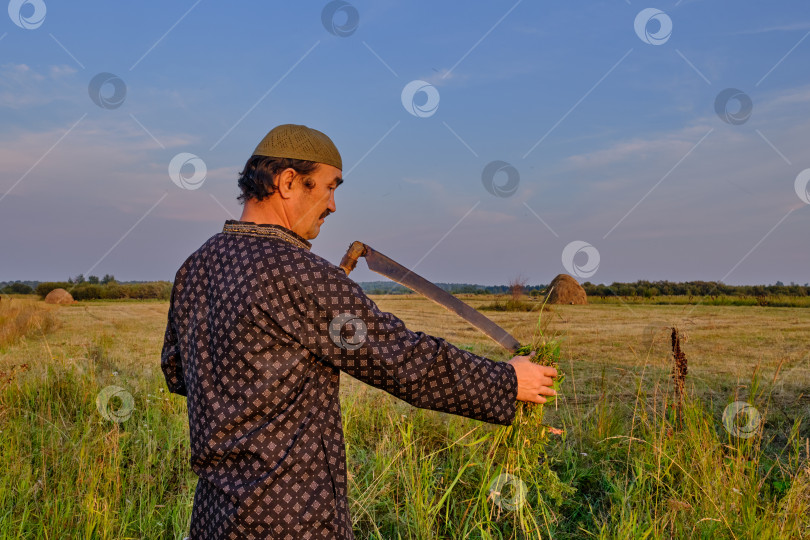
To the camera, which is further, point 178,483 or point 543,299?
point 178,483

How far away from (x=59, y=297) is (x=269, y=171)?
2462 cm

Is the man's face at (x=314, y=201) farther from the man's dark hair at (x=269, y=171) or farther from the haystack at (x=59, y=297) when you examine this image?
the haystack at (x=59, y=297)

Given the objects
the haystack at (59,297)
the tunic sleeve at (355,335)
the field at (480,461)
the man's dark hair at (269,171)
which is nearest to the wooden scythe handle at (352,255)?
the man's dark hair at (269,171)

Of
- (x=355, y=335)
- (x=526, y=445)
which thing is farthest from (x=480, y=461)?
(x=355, y=335)

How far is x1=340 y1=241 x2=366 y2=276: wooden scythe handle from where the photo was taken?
2.38m

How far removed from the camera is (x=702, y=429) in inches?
157

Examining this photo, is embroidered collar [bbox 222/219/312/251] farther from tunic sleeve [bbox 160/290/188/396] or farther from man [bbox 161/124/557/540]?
tunic sleeve [bbox 160/290/188/396]

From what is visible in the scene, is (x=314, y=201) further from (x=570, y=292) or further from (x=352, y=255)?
Answer: (x=570, y=292)

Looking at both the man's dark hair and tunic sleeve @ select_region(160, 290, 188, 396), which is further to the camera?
tunic sleeve @ select_region(160, 290, 188, 396)

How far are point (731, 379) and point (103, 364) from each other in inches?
314

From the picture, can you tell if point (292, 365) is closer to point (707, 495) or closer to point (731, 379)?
point (707, 495)

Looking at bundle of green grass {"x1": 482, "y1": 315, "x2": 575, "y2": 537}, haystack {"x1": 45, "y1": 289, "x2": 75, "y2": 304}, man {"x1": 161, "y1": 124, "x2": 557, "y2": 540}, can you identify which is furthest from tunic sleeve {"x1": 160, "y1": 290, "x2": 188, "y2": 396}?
haystack {"x1": 45, "y1": 289, "x2": 75, "y2": 304}

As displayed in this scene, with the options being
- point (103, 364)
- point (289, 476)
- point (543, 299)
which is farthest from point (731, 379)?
point (103, 364)

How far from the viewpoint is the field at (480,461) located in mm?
3115
